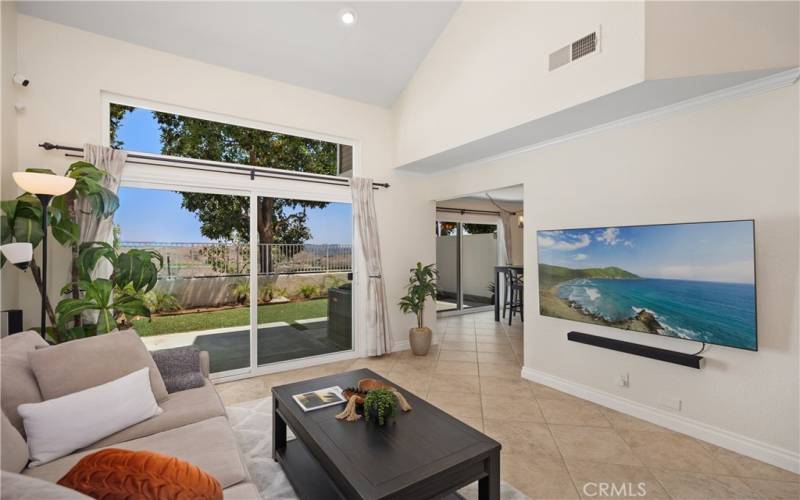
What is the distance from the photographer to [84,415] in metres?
1.71

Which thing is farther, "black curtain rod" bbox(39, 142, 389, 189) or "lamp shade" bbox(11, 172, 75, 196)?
"black curtain rod" bbox(39, 142, 389, 189)

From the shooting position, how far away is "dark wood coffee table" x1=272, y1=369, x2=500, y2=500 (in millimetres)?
1502

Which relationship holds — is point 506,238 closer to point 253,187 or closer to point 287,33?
point 253,187

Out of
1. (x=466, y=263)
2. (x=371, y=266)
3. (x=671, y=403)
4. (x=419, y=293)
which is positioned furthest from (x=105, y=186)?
(x=466, y=263)

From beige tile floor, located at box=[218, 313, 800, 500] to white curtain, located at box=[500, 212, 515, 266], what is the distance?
3758 mm

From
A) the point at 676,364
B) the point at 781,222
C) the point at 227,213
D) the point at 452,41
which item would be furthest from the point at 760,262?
the point at 227,213

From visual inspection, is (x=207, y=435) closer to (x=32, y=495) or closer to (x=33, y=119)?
(x=32, y=495)

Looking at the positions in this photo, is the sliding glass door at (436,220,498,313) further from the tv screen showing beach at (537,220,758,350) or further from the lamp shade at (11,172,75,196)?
the lamp shade at (11,172,75,196)

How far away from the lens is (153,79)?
3492 mm

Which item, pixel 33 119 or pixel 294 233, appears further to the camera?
pixel 294 233

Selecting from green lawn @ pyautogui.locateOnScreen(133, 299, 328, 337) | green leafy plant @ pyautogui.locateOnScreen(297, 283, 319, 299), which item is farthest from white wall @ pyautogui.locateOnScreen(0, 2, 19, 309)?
green leafy plant @ pyautogui.locateOnScreen(297, 283, 319, 299)

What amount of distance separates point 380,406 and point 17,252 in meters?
2.44

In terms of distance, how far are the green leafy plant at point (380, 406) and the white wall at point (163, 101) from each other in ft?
9.90

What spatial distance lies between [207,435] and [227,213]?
2.64m
